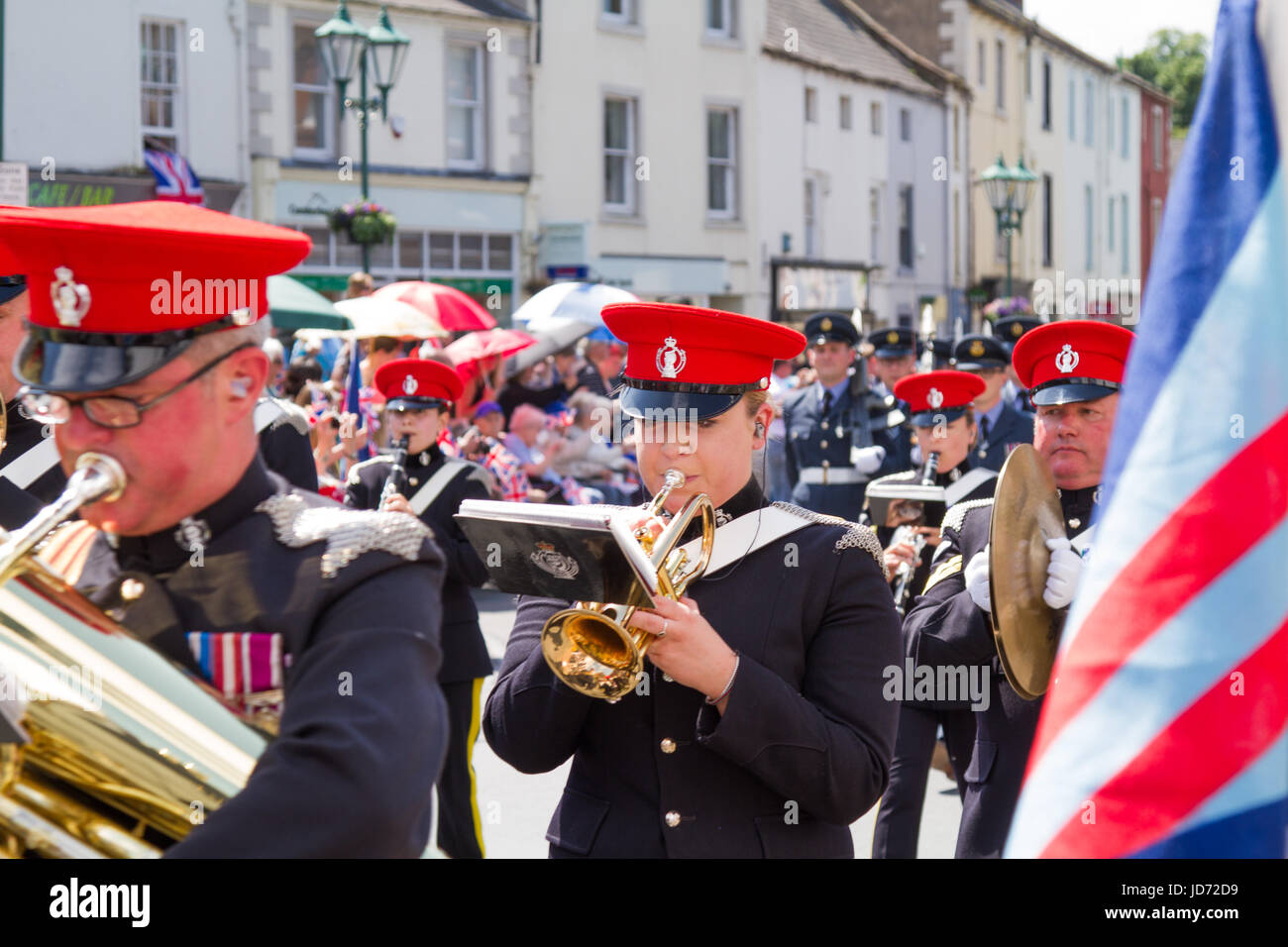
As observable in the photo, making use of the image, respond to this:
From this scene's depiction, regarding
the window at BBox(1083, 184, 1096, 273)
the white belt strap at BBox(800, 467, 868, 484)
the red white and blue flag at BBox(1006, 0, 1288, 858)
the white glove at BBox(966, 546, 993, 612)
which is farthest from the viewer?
the window at BBox(1083, 184, 1096, 273)

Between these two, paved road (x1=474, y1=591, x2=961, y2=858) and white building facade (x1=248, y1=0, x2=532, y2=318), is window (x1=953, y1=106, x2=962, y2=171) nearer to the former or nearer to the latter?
white building facade (x1=248, y1=0, x2=532, y2=318)

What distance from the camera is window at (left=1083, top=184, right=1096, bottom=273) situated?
163 ft

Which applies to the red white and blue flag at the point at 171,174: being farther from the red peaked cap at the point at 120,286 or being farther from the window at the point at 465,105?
the red peaked cap at the point at 120,286

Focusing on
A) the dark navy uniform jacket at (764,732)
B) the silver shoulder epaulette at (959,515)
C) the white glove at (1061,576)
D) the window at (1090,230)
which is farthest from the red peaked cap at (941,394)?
the window at (1090,230)

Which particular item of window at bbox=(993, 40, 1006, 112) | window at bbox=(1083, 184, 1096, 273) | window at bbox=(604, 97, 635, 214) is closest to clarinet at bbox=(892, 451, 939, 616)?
window at bbox=(604, 97, 635, 214)

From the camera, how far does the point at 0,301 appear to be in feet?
12.8

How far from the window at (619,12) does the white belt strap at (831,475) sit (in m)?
17.5

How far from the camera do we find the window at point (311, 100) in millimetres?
22625

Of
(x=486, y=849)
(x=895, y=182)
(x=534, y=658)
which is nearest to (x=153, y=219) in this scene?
(x=534, y=658)

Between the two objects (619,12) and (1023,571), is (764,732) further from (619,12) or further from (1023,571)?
(619,12)

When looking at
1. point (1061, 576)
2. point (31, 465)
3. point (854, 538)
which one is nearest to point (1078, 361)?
point (1061, 576)

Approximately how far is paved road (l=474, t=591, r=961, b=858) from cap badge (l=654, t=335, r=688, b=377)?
298cm
